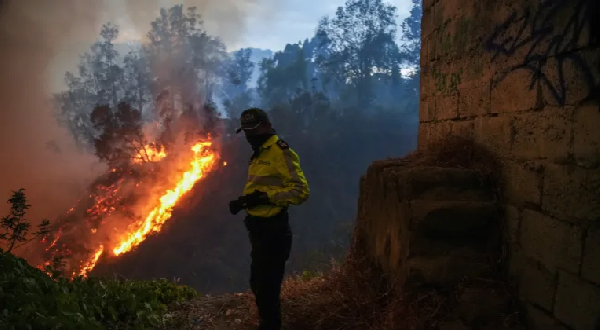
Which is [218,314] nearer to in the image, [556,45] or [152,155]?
[556,45]

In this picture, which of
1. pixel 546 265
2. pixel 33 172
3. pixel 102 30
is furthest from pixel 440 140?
pixel 102 30

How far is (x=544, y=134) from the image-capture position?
2361mm

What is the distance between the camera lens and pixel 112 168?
3647cm

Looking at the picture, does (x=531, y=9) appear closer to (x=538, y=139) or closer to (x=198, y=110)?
(x=538, y=139)

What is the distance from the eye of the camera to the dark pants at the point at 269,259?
340 centimetres

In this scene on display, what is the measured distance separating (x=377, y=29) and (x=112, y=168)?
A: 32307 mm

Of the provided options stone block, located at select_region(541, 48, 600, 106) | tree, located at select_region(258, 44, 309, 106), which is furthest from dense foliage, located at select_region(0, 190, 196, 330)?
tree, located at select_region(258, 44, 309, 106)

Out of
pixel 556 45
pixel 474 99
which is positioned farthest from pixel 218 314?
pixel 556 45

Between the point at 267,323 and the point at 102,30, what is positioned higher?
the point at 102,30

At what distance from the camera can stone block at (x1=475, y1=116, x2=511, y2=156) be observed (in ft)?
8.99

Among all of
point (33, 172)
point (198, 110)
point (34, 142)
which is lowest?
point (33, 172)

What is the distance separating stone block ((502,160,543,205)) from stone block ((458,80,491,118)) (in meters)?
0.52

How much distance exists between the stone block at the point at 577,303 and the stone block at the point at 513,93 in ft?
3.27

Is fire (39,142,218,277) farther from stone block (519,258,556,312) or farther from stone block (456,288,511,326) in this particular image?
stone block (519,258,556,312)
